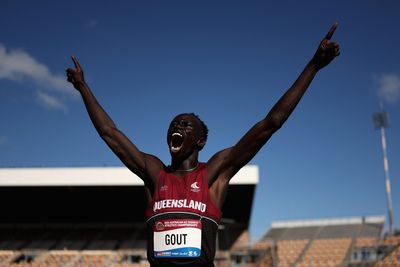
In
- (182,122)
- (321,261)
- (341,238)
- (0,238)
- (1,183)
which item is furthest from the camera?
(341,238)

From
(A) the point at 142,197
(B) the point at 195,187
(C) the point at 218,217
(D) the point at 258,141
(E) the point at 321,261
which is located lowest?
(E) the point at 321,261

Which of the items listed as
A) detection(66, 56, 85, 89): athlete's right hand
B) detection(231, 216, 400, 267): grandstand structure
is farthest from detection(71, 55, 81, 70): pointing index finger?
detection(231, 216, 400, 267): grandstand structure

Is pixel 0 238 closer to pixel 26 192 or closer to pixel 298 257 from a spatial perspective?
pixel 26 192

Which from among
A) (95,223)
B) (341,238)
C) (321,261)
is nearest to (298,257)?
(321,261)

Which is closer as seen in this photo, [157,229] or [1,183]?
[157,229]

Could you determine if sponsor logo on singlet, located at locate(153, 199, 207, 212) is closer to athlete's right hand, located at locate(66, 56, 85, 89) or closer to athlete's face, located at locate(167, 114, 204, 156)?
athlete's face, located at locate(167, 114, 204, 156)

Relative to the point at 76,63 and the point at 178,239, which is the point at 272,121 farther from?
the point at 76,63

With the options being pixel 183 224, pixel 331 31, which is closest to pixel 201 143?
pixel 183 224

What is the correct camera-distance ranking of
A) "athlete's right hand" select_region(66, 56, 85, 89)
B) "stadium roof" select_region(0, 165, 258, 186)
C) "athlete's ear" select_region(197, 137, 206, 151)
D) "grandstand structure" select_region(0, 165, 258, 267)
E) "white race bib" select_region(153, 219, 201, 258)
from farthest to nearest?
"grandstand structure" select_region(0, 165, 258, 267), "stadium roof" select_region(0, 165, 258, 186), "athlete's right hand" select_region(66, 56, 85, 89), "athlete's ear" select_region(197, 137, 206, 151), "white race bib" select_region(153, 219, 201, 258)

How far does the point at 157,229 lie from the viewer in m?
2.98

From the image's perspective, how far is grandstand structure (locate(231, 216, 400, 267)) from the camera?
20375mm

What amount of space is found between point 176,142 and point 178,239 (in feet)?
2.23

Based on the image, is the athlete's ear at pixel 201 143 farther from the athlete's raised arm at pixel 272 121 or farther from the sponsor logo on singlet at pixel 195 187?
the sponsor logo on singlet at pixel 195 187

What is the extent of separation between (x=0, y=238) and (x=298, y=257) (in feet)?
49.6
